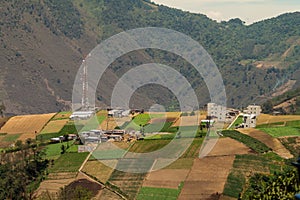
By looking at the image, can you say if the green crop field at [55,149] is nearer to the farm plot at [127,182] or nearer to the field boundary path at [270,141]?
the farm plot at [127,182]

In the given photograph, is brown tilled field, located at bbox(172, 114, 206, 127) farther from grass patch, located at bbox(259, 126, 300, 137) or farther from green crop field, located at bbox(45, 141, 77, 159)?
green crop field, located at bbox(45, 141, 77, 159)

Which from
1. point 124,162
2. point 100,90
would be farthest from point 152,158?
point 100,90

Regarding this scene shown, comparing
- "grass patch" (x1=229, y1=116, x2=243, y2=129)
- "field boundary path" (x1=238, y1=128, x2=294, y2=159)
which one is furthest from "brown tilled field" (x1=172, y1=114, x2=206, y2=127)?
"field boundary path" (x1=238, y1=128, x2=294, y2=159)

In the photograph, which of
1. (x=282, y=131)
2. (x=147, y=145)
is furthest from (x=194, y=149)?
(x=282, y=131)

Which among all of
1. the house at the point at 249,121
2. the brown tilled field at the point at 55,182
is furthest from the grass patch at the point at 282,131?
the brown tilled field at the point at 55,182

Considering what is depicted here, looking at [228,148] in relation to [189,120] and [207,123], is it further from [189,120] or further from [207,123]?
[189,120]

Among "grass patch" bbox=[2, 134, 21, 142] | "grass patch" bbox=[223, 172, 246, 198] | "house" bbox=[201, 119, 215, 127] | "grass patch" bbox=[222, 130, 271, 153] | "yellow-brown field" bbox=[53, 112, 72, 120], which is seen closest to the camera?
"grass patch" bbox=[223, 172, 246, 198]

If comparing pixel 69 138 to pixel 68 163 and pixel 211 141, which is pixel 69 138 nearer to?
pixel 68 163
